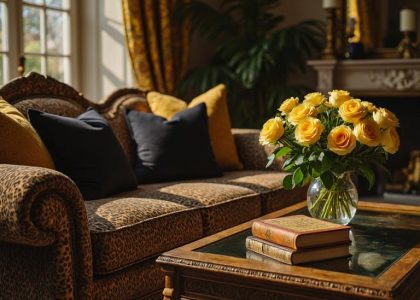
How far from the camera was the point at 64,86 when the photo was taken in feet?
10.5

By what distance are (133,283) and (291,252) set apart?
77 cm

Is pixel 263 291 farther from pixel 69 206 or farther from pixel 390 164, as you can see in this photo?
pixel 390 164

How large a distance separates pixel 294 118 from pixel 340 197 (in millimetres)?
307

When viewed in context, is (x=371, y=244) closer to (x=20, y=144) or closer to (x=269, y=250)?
(x=269, y=250)

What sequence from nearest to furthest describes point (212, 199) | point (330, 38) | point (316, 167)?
point (316, 167)
point (212, 199)
point (330, 38)

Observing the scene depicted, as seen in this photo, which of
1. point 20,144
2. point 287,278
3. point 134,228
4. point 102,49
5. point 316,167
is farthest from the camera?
point 102,49

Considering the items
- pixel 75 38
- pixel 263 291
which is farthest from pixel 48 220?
pixel 75 38

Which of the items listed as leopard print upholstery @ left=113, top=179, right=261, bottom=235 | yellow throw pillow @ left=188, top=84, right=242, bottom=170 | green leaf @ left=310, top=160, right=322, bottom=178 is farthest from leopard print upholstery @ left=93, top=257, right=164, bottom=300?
yellow throw pillow @ left=188, top=84, right=242, bottom=170

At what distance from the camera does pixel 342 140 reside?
198 centimetres

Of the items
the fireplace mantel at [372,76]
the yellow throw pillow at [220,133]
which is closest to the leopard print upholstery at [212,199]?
the yellow throw pillow at [220,133]

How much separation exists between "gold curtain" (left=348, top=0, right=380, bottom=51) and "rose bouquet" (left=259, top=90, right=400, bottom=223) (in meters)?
3.01

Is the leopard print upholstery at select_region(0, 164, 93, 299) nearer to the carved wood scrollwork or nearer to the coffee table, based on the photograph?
the coffee table

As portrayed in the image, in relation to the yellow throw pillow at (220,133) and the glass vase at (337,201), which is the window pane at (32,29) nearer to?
the yellow throw pillow at (220,133)

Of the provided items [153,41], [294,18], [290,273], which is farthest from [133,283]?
[294,18]
